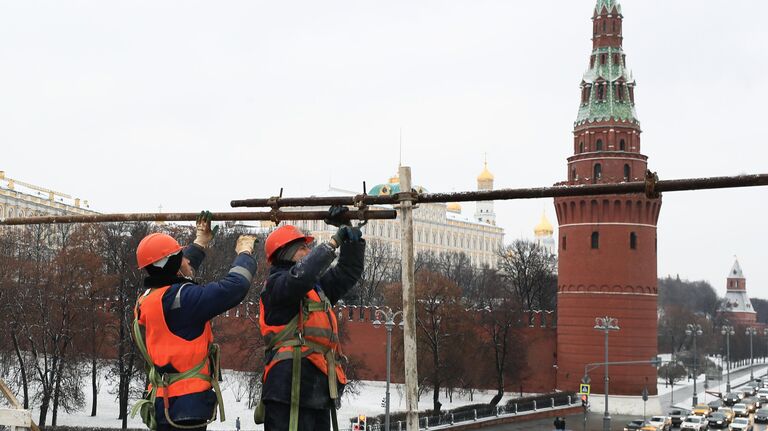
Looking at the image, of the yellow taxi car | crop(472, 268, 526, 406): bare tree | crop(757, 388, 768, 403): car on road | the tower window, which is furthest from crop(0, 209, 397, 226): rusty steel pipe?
crop(757, 388, 768, 403): car on road

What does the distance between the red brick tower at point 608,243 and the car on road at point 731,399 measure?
9.95 m

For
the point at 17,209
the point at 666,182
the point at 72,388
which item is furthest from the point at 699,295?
the point at 666,182

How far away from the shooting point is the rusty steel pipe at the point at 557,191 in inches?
262

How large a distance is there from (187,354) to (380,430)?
111 feet

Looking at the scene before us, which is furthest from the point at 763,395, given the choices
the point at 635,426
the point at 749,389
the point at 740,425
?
the point at 635,426

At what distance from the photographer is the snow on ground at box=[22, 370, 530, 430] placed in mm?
40156

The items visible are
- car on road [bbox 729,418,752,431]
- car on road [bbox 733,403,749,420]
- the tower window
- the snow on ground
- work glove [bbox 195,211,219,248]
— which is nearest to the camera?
work glove [bbox 195,211,219,248]

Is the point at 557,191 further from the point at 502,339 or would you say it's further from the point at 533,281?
the point at 533,281

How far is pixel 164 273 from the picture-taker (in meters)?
6.92

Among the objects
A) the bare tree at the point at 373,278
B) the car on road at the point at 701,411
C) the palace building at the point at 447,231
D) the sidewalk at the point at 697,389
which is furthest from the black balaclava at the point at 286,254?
the palace building at the point at 447,231

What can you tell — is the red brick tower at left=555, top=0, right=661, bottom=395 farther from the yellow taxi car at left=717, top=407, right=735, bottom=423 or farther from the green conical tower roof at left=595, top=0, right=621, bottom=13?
the yellow taxi car at left=717, top=407, right=735, bottom=423

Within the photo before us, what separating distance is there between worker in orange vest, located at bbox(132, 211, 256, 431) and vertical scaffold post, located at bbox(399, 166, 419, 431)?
1129 millimetres

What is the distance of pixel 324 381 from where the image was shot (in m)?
6.94

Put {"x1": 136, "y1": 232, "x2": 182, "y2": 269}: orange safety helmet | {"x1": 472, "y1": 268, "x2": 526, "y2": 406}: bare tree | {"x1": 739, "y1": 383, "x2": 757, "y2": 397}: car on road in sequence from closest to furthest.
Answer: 1. {"x1": 136, "y1": 232, "x2": 182, "y2": 269}: orange safety helmet
2. {"x1": 472, "y1": 268, "x2": 526, "y2": 406}: bare tree
3. {"x1": 739, "y1": 383, "x2": 757, "y2": 397}: car on road
